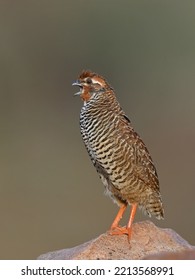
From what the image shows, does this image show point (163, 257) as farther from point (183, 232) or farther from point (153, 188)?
point (183, 232)

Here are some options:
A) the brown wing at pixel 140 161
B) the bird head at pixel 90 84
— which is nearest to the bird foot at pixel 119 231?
the brown wing at pixel 140 161

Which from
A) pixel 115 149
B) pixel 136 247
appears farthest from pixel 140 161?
pixel 136 247

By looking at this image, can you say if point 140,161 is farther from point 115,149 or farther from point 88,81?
point 88,81

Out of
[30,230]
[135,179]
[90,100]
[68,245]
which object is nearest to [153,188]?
[135,179]

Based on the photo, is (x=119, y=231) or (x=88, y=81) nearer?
(x=119, y=231)

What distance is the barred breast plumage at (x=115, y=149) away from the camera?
11203 mm

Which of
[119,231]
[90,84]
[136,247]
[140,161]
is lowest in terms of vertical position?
[136,247]

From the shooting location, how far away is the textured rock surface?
1025cm

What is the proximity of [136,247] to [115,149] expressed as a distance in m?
1.16

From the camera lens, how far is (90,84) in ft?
37.1

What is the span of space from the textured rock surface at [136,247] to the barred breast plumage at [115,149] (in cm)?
44

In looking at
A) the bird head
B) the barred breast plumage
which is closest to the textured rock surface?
→ the barred breast plumage

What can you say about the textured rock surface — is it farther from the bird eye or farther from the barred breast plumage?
the bird eye

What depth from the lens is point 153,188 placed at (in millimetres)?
11391
